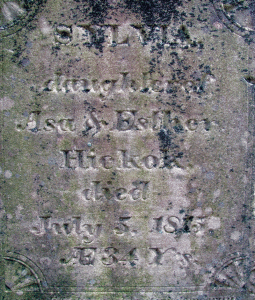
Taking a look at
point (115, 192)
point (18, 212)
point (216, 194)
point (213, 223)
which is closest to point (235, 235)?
point (213, 223)

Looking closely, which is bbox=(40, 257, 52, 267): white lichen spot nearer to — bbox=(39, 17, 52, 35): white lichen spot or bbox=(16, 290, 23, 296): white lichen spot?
bbox=(16, 290, 23, 296): white lichen spot

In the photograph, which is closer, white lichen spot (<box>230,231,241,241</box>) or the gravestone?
the gravestone

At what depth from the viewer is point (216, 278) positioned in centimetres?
241

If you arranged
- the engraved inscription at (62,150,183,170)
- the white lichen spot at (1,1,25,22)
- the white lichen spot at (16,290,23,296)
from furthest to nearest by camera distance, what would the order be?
the white lichen spot at (16,290,23,296) → the engraved inscription at (62,150,183,170) → the white lichen spot at (1,1,25,22)

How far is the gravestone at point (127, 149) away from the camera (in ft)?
7.25

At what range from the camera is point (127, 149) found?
2.30m

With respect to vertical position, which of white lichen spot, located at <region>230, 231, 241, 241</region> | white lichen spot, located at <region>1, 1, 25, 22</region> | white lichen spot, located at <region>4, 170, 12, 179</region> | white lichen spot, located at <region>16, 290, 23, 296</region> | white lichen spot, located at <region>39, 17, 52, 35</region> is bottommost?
white lichen spot, located at <region>16, 290, 23, 296</region>

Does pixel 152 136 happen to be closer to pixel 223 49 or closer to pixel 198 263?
pixel 223 49

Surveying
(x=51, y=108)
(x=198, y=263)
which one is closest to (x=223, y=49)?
(x=51, y=108)

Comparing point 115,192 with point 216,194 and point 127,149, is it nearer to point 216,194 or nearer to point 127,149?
point 127,149

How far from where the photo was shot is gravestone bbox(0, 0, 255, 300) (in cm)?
221

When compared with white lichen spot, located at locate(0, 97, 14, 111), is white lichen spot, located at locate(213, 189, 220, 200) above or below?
below

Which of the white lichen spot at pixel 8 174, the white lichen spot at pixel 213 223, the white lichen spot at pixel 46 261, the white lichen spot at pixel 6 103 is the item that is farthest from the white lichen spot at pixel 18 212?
the white lichen spot at pixel 213 223

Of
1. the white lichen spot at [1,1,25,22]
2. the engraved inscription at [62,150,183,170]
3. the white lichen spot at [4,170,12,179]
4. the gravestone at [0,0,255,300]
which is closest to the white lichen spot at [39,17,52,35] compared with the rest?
the gravestone at [0,0,255,300]
